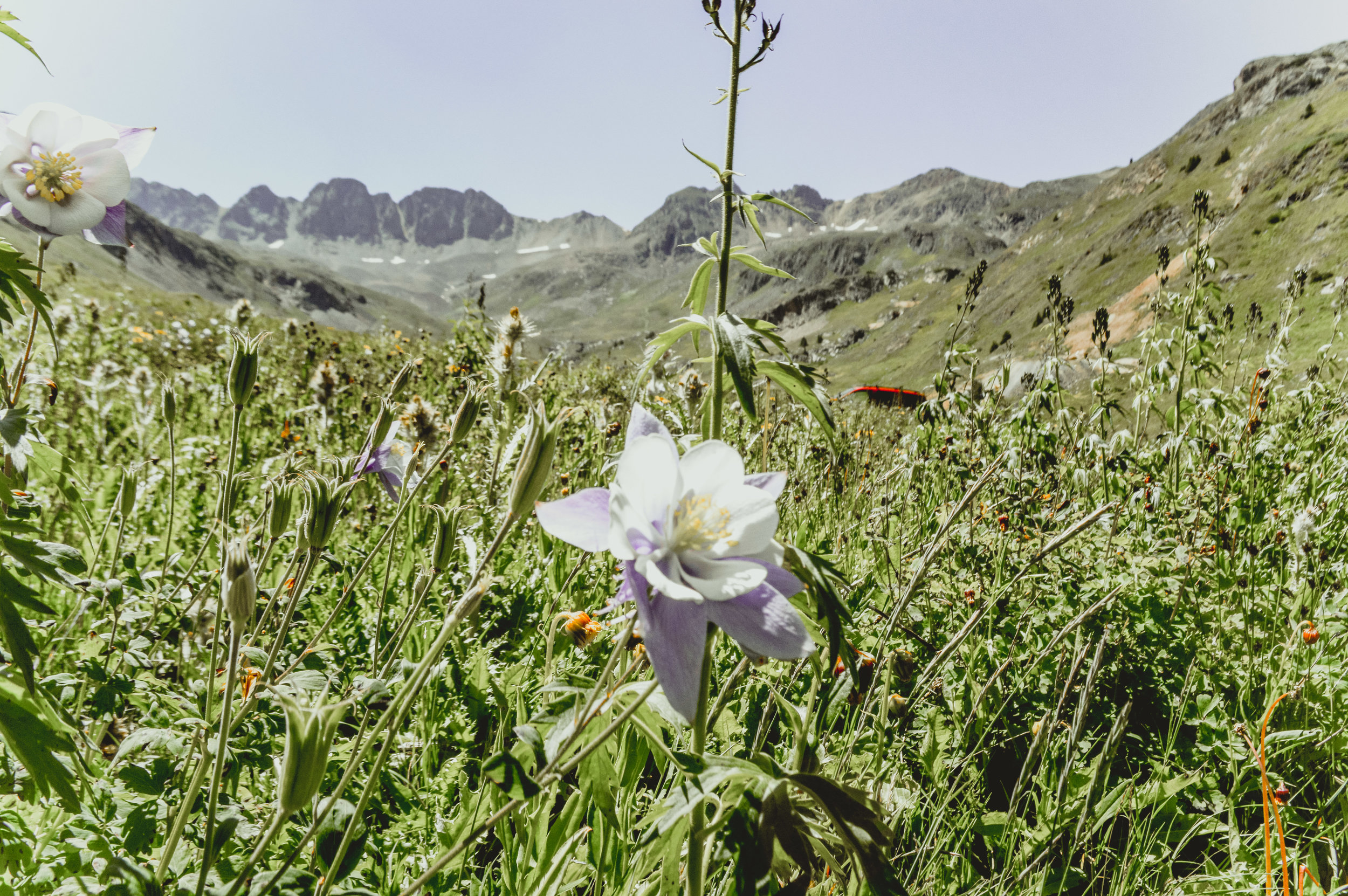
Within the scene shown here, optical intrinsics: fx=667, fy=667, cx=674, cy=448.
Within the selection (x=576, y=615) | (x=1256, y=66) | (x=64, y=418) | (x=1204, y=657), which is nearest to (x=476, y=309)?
(x=64, y=418)

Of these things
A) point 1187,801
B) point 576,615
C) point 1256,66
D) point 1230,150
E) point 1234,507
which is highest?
point 1256,66

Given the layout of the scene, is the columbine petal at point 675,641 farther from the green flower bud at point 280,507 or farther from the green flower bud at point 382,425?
the green flower bud at point 382,425

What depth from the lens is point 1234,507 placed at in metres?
3.30

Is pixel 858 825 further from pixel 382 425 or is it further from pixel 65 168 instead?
pixel 65 168

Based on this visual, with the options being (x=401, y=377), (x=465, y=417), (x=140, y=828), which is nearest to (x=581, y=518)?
(x=465, y=417)

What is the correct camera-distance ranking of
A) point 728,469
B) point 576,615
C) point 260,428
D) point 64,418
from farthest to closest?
point 260,428
point 64,418
point 576,615
point 728,469

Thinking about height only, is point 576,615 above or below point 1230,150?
below

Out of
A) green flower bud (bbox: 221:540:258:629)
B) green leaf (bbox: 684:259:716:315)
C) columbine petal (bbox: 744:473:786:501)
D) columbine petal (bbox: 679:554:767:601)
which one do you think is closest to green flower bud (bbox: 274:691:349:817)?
green flower bud (bbox: 221:540:258:629)

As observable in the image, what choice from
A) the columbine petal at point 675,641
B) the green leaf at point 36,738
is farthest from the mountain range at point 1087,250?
the green leaf at point 36,738

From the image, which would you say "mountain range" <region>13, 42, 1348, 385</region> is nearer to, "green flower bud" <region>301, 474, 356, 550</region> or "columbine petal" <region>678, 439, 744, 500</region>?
"columbine petal" <region>678, 439, 744, 500</region>

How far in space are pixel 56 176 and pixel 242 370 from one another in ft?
1.75

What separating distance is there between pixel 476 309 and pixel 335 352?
218cm

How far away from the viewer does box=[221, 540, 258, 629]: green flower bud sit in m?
0.91

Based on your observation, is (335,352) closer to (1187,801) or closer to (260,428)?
(260,428)
